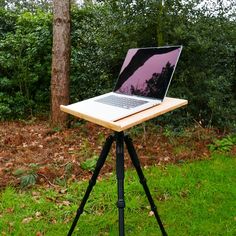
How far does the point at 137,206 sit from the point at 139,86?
160 centimetres

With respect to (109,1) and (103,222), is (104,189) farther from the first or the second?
(109,1)

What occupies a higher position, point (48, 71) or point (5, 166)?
point (48, 71)

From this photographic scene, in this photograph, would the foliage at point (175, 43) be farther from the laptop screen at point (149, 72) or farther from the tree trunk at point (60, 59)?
the laptop screen at point (149, 72)

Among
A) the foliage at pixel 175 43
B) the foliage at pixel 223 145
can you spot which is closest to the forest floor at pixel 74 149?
the foliage at pixel 223 145

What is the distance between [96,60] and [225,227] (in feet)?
14.9

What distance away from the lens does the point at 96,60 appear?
23.5 ft

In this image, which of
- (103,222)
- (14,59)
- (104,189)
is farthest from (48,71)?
(103,222)

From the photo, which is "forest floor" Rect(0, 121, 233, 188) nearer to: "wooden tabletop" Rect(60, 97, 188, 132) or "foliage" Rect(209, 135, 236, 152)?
"foliage" Rect(209, 135, 236, 152)

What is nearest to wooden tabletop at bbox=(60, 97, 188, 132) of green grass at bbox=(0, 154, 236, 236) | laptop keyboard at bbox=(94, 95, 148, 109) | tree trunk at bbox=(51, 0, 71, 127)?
laptop keyboard at bbox=(94, 95, 148, 109)

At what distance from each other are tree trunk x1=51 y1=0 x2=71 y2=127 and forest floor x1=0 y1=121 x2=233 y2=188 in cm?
32

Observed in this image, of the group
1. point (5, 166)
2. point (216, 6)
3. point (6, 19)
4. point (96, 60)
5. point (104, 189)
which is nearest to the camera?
point (104, 189)

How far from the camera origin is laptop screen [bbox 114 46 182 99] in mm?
2400

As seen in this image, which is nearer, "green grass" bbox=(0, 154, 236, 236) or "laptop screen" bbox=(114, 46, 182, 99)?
"laptop screen" bbox=(114, 46, 182, 99)

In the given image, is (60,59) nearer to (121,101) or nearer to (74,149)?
(74,149)
